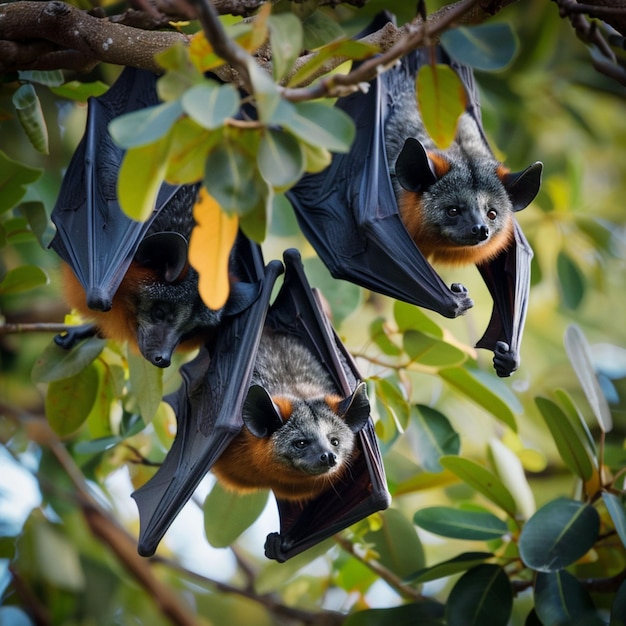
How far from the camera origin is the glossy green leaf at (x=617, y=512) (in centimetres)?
433

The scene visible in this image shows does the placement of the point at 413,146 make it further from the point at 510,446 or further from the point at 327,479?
the point at 510,446

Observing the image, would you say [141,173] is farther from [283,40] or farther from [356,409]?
[356,409]

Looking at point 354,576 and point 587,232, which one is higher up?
point 587,232

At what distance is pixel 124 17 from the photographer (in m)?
4.41

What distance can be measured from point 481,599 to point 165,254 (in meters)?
2.63

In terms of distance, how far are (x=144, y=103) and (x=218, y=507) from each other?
2.36 m

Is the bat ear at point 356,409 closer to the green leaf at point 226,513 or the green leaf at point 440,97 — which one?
the green leaf at point 226,513

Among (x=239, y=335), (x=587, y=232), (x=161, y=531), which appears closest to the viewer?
(x=161, y=531)

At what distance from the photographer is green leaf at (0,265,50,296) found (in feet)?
16.2

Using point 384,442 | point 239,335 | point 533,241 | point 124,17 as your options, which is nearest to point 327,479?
point 384,442

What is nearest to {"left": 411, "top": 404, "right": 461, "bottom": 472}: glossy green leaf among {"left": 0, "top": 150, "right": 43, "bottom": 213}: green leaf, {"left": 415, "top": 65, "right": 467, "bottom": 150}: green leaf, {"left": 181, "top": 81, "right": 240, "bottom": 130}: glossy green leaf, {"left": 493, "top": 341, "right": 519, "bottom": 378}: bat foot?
{"left": 493, "top": 341, "right": 519, "bottom": 378}: bat foot

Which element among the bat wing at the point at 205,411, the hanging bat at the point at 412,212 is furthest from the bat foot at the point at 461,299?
the bat wing at the point at 205,411

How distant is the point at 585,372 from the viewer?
489cm

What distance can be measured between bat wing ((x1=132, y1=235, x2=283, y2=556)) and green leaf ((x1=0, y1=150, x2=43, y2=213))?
132cm
